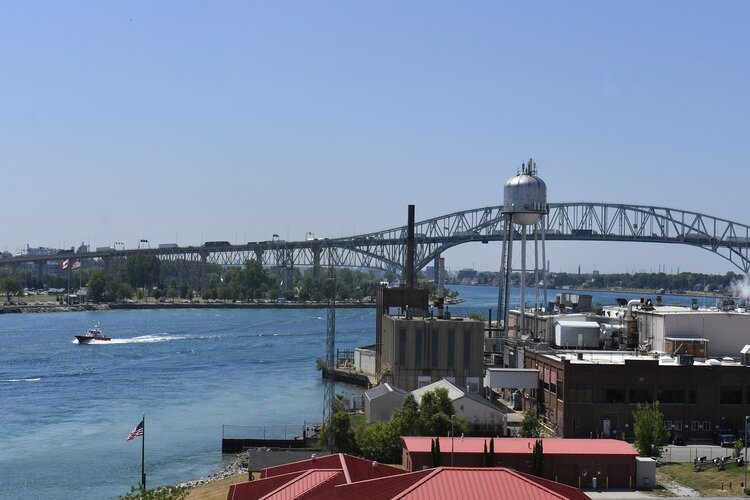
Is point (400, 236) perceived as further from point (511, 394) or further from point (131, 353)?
point (511, 394)

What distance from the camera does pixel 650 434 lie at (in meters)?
32.9

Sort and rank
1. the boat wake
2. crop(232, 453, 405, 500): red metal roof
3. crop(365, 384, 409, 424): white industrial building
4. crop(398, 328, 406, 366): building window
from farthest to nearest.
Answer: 1. the boat wake
2. crop(398, 328, 406, 366): building window
3. crop(365, 384, 409, 424): white industrial building
4. crop(232, 453, 405, 500): red metal roof

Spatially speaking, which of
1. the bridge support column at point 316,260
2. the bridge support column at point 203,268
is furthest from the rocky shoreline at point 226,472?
the bridge support column at point 203,268

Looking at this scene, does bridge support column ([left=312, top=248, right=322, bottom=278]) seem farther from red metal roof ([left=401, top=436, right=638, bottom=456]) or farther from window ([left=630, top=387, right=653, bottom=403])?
red metal roof ([left=401, top=436, right=638, bottom=456])

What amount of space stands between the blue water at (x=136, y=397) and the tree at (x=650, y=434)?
14298 mm

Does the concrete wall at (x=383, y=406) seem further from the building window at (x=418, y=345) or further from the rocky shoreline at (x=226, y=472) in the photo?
the building window at (x=418, y=345)

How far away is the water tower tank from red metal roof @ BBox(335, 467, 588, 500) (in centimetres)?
3826

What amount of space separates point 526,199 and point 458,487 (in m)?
39.8

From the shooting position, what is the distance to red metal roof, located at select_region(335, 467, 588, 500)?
70.3 ft

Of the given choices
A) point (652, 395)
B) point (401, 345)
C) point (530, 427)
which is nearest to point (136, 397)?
point (401, 345)

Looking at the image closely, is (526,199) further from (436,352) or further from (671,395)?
(671,395)

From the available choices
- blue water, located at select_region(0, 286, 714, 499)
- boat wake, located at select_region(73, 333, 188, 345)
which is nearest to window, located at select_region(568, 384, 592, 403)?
blue water, located at select_region(0, 286, 714, 499)

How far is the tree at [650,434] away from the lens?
3284 cm

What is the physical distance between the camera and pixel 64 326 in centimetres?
11050
